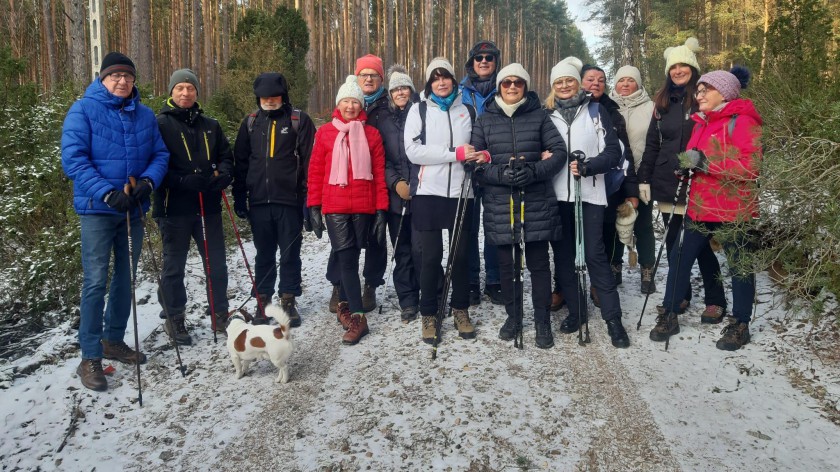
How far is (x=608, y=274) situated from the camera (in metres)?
4.78

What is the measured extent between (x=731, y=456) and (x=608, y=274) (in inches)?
76.3

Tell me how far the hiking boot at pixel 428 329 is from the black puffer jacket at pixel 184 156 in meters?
2.36

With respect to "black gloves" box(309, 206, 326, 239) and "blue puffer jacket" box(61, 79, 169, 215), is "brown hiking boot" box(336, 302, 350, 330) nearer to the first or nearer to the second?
"black gloves" box(309, 206, 326, 239)

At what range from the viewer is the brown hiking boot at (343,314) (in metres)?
5.21

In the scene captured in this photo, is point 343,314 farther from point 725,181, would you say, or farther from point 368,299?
point 725,181

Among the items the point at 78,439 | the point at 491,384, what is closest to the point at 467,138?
the point at 491,384

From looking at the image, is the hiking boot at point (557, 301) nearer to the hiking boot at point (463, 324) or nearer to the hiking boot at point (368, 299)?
the hiking boot at point (463, 324)

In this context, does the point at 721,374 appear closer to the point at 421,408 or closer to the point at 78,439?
the point at 421,408

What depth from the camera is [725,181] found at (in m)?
4.29

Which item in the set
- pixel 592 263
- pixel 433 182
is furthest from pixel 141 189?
pixel 592 263

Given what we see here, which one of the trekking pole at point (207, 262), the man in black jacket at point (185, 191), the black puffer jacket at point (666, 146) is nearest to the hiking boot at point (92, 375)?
the man in black jacket at point (185, 191)

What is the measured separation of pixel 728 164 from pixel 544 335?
6.92 ft

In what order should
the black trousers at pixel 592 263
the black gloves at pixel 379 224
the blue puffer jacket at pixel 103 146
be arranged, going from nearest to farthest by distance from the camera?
the blue puffer jacket at pixel 103 146
the black trousers at pixel 592 263
the black gloves at pixel 379 224

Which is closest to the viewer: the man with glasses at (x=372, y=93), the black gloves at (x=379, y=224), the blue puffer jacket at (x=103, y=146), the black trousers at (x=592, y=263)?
the blue puffer jacket at (x=103, y=146)
